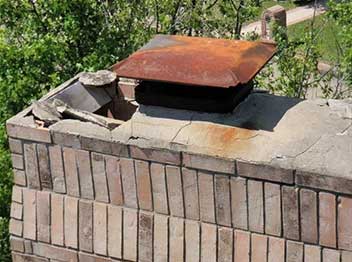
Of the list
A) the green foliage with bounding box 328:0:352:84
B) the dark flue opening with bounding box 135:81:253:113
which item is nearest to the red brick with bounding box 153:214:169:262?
the dark flue opening with bounding box 135:81:253:113

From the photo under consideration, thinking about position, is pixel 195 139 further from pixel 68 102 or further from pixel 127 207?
pixel 68 102

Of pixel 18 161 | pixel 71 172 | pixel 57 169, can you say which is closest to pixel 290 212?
pixel 71 172

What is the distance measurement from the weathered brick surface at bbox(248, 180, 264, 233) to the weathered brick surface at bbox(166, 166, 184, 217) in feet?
1.64

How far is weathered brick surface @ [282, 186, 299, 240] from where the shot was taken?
17.7 ft

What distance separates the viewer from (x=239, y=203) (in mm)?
5586

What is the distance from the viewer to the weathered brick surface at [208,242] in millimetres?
5719

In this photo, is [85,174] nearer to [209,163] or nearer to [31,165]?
[31,165]

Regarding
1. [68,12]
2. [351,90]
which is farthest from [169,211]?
[351,90]

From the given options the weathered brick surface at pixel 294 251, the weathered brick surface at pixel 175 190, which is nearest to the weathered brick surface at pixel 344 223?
the weathered brick surface at pixel 294 251

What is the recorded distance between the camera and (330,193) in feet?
17.3

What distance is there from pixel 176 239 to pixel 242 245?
482mm

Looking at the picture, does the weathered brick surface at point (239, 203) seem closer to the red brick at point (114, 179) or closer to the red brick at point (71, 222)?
the red brick at point (114, 179)

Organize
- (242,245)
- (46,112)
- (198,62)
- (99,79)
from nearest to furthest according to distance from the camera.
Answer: (242,245) < (198,62) < (46,112) < (99,79)

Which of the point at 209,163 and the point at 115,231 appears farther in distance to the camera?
the point at 115,231
